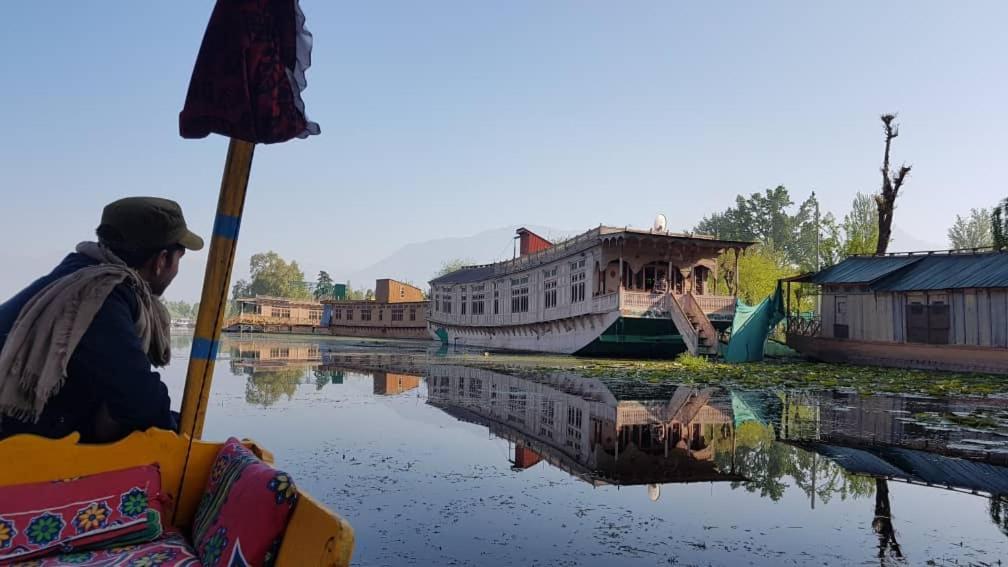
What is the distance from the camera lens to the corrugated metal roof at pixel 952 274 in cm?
1859

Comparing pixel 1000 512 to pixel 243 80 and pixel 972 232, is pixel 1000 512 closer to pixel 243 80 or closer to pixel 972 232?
pixel 243 80

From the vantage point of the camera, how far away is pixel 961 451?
268 inches

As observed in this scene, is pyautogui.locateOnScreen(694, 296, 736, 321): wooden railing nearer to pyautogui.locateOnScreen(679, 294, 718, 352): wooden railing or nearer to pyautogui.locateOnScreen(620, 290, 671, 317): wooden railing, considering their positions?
pyautogui.locateOnScreen(679, 294, 718, 352): wooden railing

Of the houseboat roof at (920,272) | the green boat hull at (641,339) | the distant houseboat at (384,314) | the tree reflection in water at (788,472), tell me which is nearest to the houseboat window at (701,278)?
the green boat hull at (641,339)

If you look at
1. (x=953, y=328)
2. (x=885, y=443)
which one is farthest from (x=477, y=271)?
(x=885, y=443)

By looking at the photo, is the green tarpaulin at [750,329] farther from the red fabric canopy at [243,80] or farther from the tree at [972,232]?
the tree at [972,232]

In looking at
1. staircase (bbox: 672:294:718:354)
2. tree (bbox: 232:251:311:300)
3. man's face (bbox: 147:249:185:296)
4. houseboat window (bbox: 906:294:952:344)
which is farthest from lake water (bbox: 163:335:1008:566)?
tree (bbox: 232:251:311:300)

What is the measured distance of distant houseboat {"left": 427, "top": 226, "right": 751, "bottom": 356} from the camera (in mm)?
23672

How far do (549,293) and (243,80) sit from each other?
28.3m

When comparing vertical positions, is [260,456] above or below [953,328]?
below

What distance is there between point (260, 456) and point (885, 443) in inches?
291

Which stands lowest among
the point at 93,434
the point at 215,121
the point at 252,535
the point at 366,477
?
the point at 366,477

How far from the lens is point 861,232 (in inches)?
1737

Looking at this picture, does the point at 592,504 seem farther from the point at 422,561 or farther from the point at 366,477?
the point at 366,477
